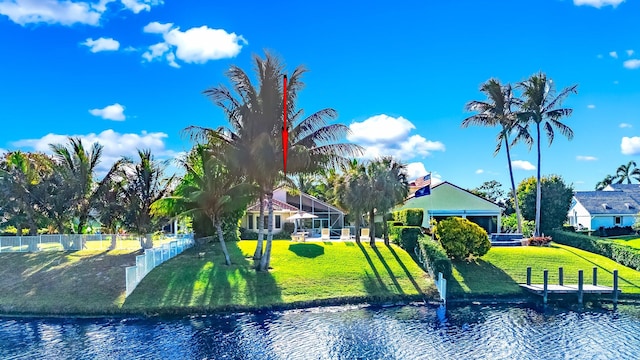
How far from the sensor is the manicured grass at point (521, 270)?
27156 millimetres

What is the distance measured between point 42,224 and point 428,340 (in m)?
31.3

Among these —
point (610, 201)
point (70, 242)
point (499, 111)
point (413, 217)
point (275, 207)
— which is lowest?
point (70, 242)

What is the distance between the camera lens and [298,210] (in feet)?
146

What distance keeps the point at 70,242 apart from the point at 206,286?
1353 centimetres

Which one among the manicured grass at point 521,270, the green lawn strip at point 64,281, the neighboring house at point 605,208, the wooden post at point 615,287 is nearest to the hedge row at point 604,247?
the manicured grass at point 521,270

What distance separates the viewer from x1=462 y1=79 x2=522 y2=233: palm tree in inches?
1678

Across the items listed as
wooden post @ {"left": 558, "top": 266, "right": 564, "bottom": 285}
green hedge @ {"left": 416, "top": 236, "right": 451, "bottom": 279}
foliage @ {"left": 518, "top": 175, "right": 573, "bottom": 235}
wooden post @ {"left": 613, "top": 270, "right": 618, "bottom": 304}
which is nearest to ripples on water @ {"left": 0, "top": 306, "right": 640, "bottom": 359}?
wooden post @ {"left": 613, "top": 270, "right": 618, "bottom": 304}

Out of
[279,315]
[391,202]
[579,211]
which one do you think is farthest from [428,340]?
[579,211]

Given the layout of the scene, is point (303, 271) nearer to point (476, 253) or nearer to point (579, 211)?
point (476, 253)

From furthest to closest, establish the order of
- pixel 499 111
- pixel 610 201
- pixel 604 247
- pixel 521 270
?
pixel 610 201, pixel 499 111, pixel 604 247, pixel 521 270

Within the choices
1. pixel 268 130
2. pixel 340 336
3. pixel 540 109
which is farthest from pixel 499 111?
pixel 340 336

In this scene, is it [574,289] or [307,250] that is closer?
[574,289]

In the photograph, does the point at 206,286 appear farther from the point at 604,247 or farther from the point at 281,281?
the point at 604,247

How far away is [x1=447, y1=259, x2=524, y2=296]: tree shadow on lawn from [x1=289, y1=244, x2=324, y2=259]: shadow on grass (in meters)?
8.55
